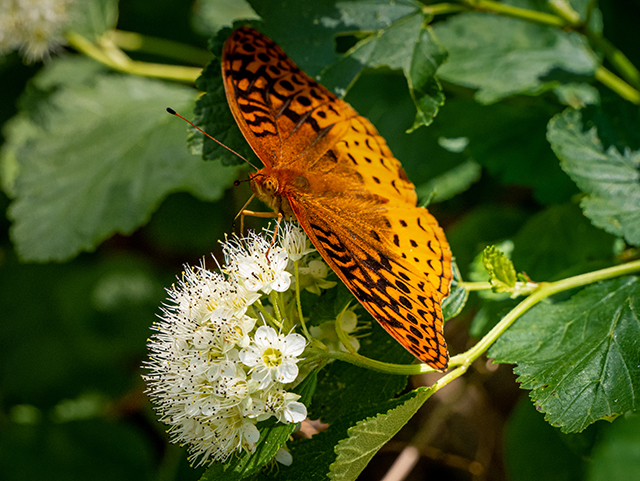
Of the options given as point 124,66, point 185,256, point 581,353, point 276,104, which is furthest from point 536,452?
point 185,256

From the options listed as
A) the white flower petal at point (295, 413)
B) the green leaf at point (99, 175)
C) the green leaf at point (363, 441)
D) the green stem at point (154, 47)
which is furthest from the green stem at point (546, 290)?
the green stem at point (154, 47)

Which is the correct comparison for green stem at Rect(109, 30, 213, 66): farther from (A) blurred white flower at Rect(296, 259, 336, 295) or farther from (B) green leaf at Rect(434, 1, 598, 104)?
(A) blurred white flower at Rect(296, 259, 336, 295)

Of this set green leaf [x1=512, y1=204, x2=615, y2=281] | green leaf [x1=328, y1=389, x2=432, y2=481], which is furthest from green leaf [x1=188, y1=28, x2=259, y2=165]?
green leaf [x1=512, y1=204, x2=615, y2=281]

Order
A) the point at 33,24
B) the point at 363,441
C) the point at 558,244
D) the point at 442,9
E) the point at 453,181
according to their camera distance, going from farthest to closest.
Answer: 1. the point at 33,24
2. the point at 453,181
3. the point at 558,244
4. the point at 442,9
5. the point at 363,441

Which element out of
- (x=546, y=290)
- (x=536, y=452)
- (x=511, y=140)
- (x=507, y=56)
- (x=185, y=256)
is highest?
(x=507, y=56)

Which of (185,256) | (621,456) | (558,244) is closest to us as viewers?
(621,456)

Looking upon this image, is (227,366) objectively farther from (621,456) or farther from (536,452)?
(536,452)

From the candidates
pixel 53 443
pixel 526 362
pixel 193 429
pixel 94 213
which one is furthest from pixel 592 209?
pixel 53 443
